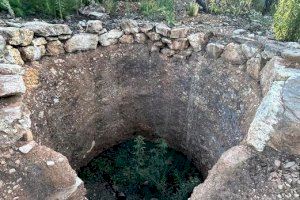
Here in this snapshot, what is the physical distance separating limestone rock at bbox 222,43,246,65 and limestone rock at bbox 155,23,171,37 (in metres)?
0.79

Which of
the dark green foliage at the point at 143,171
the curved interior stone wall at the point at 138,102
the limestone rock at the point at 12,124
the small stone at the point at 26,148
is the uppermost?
the limestone rock at the point at 12,124

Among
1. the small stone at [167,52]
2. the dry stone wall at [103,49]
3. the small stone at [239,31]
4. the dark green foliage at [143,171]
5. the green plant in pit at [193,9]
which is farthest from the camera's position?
the dark green foliage at [143,171]

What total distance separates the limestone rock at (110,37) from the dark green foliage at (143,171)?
1.51 metres

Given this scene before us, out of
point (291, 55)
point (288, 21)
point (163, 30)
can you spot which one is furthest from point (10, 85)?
point (288, 21)

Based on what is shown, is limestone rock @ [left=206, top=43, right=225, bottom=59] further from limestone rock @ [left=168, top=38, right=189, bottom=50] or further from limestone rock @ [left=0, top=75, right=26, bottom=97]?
limestone rock @ [left=0, top=75, right=26, bottom=97]

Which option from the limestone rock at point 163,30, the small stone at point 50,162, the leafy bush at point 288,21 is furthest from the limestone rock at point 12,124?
the leafy bush at point 288,21

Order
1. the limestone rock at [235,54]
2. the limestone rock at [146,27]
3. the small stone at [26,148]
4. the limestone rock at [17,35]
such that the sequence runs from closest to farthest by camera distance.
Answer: the small stone at [26,148] < the limestone rock at [17,35] < the limestone rock at [235,54] < the limestone rock at [146,27]

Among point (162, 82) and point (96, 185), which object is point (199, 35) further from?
point (96, 185)

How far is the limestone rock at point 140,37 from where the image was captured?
4.97 metres

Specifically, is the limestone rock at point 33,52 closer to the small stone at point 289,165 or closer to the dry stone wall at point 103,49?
the dry stone wall at point 103,49

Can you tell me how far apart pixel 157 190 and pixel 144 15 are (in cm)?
262

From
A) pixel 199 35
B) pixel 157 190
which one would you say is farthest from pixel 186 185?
pixel 199 35

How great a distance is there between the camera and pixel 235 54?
4.51 metres

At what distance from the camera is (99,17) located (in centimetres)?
498
